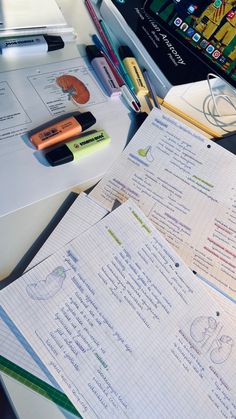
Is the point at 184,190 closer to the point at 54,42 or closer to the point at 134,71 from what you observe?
the point at 134,71

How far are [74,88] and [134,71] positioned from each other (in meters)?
0.13

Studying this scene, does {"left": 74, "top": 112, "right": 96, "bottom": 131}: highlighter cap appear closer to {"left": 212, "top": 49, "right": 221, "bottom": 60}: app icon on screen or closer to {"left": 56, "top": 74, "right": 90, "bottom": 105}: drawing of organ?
{"left": 56, "top": 74, "right": 90, "bottom": 105}: drawing of organ

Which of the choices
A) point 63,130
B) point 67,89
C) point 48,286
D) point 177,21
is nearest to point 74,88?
point 67,89

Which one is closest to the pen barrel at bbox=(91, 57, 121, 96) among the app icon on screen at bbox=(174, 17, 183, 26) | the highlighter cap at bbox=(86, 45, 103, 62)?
the highlighter cap at bbox=(86, 45, 103, 62)

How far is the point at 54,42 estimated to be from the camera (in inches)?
28.2

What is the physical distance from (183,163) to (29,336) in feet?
1.28

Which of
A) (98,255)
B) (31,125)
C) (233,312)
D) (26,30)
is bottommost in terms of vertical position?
(233,312)

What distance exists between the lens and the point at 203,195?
67cm

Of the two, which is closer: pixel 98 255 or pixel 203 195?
pixel 98 255

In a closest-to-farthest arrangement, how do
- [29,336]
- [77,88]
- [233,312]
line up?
[29,336] < [233,312] < [77,88]

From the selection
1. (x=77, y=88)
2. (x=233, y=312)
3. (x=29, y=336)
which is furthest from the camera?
(x=77, y=88)

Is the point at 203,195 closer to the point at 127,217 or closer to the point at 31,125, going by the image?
the point at 127,217

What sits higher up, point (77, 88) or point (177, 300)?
point (77, 88)

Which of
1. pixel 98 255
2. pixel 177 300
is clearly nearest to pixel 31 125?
pixel 98 255
